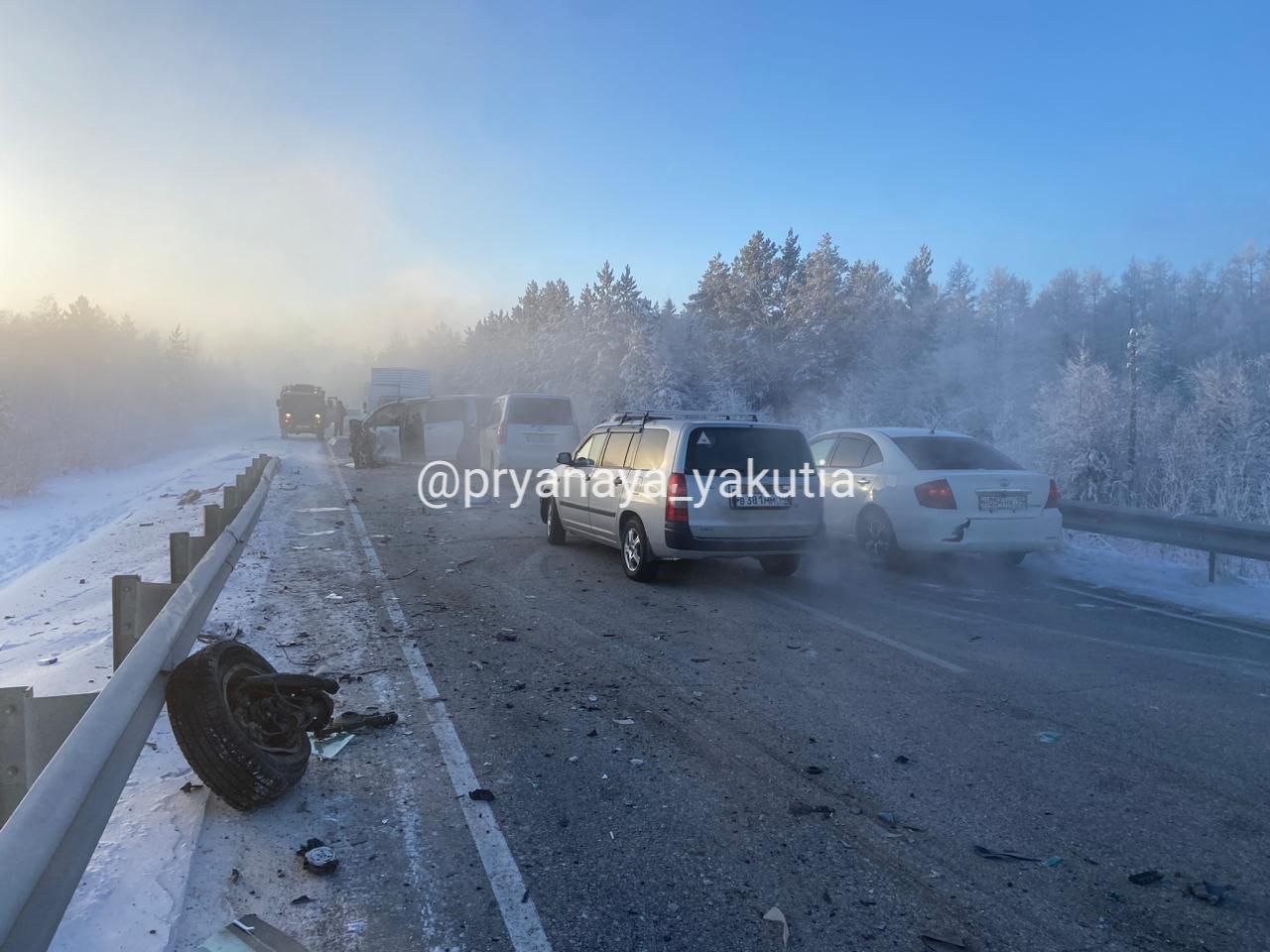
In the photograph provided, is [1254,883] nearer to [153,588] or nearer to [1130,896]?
[1130,896]

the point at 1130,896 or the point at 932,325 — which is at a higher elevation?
the point at 932,325

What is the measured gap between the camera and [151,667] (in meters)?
3.17

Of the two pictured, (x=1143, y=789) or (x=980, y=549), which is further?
(x=980, y=549)

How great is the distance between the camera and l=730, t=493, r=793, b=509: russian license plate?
847 cm

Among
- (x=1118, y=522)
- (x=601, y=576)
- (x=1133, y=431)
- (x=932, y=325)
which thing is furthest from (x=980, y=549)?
(x=932, y=325)

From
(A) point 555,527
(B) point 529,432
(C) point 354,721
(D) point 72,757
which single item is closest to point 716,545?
(A) point 555,527

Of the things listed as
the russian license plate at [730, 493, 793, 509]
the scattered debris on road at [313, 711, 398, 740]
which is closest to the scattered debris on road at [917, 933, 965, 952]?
the scattered debris on road at [313, 711, 398, 740]

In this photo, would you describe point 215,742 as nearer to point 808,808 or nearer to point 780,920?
point 780,920

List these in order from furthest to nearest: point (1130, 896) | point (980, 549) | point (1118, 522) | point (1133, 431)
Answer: point (1133, 431) → point (1118, 522) → point (980, 549) → point (1130, 896)

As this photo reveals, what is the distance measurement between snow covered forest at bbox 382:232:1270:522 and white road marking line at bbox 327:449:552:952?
707 inches

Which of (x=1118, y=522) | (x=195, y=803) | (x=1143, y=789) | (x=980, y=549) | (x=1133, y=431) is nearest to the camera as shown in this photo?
(x=195, y=803)

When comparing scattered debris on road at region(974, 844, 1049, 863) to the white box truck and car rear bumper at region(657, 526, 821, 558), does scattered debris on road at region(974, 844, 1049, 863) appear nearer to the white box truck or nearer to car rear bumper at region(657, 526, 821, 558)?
car rear bumper at region(657, 526, 821, 558)

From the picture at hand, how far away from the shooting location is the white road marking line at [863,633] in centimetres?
614

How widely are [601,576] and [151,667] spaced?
20.7ft
